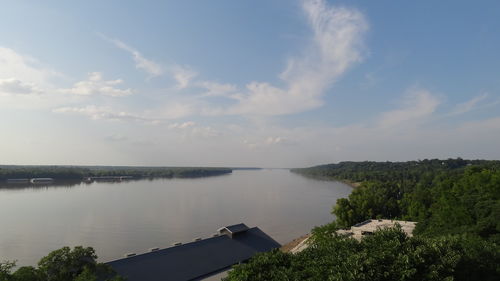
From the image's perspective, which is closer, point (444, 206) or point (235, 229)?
point (235, 229)

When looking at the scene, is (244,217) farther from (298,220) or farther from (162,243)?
(162,243)

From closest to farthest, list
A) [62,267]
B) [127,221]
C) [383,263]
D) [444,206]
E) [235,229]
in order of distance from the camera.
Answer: [383,263] → [62,267] → [235,229] → [444,206] → [127,221]

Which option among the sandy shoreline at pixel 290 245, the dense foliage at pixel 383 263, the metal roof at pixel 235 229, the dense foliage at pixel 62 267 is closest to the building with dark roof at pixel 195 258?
the metal roof at pixel 235 229

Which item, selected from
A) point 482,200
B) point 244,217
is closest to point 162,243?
point 244,217

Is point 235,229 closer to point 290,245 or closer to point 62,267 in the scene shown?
point 290,245

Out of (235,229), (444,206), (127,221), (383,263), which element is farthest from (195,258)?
(444,206)
